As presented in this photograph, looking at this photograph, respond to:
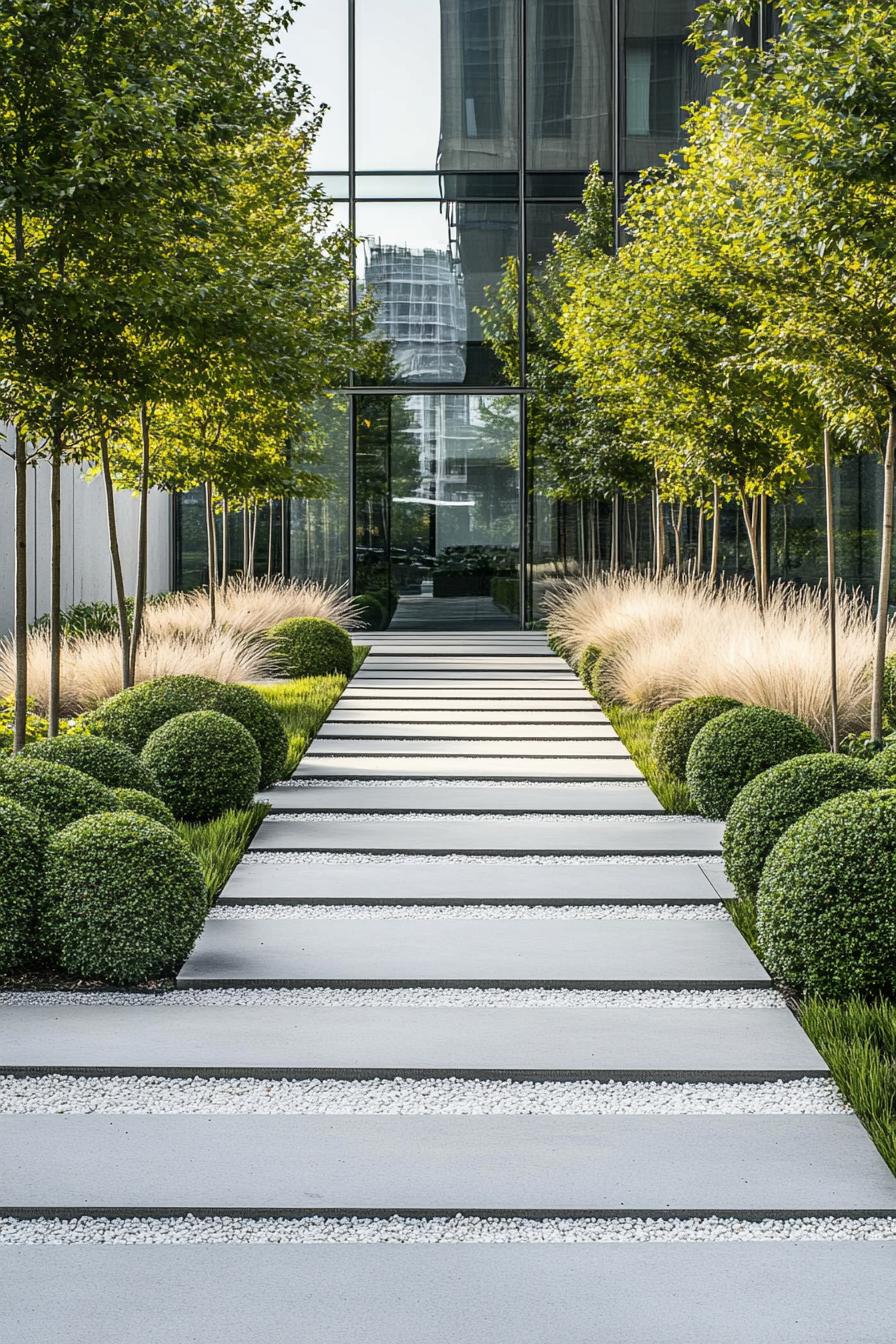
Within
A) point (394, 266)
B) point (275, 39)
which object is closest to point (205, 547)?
point (394, 266)

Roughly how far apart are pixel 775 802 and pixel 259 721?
337cm

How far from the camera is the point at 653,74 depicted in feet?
64.6

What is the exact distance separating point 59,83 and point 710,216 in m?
4.07

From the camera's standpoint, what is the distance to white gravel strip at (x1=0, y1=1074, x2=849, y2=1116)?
3.47 metres

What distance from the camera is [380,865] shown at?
6000 millimetres

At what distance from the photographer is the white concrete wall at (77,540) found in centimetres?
1368

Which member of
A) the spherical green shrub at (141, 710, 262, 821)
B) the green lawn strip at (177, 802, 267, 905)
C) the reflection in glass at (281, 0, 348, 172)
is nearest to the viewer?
the green lawn strip at (177, 802, 267, 905)

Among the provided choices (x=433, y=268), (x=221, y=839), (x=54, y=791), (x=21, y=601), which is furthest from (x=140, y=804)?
(x=433, y=268)

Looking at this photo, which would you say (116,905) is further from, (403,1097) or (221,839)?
(221,839)

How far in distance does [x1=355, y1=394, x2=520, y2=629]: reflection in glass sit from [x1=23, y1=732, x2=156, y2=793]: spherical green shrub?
14249 mm

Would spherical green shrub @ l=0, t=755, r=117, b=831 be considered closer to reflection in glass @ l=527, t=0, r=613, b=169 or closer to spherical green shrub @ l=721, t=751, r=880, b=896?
spherical green shrub @ l=721, t=751, r=880, b=896

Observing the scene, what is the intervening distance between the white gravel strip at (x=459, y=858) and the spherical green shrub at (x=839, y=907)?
174 centimetres

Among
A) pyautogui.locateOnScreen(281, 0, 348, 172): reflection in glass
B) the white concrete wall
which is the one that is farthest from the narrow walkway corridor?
pyautogui.locateOnScreen(281, 0, 348, 172): reflection in glass

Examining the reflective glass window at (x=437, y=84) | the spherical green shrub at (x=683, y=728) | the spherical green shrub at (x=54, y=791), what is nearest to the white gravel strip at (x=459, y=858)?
the spherical green shrub at (x=54, y=791)
